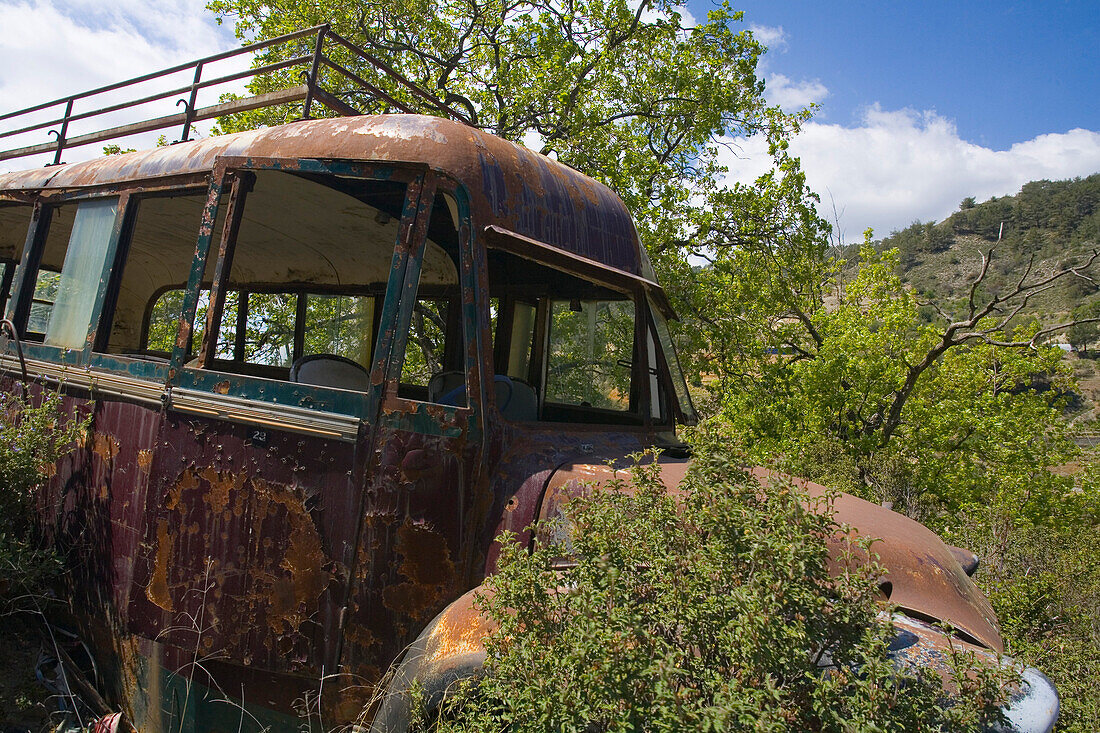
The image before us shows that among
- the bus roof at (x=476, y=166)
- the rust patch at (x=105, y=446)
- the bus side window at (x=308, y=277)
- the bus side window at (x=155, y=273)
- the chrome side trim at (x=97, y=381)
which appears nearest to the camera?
the bus roof at (x=476, y=166)

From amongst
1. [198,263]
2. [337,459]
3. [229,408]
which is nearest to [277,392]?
[229,408]

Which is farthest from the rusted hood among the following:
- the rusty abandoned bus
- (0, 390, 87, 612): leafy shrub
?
(0, 390, 87, 612): leafy shrub

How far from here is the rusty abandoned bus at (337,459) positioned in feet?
9.09

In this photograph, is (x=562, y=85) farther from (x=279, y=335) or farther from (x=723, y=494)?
(x=723, y=494)

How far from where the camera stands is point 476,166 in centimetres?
305

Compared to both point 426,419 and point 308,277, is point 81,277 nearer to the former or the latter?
point 308,277

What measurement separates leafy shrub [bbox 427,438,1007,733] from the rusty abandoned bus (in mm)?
430

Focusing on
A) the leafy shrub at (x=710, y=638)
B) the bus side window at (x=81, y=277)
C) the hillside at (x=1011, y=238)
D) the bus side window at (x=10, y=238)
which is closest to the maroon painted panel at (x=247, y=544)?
the leafy shrub at (x=710, y=638)

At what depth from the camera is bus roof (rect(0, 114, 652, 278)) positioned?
3.03 m

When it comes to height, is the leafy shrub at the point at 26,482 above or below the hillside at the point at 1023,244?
below

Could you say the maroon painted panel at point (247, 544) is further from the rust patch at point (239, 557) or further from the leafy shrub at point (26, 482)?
the leafy shrub at point (26, 482)

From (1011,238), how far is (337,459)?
67.7 metres

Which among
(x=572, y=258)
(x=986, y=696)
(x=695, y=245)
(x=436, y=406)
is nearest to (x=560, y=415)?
(x=572, y=258)

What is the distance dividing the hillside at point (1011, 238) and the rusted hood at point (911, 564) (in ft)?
160
